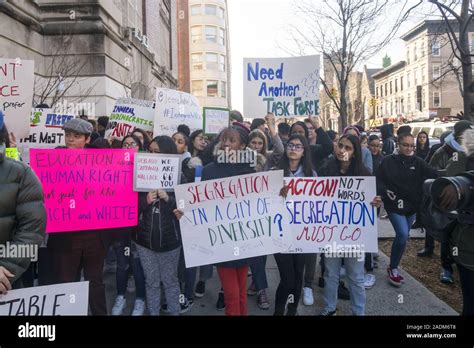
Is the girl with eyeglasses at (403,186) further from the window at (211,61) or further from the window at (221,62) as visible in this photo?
the window at (221,62)

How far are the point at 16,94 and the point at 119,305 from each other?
252 cm

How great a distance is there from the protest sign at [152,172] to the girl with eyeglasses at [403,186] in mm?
2571

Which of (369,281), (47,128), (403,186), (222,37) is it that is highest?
(222,37)

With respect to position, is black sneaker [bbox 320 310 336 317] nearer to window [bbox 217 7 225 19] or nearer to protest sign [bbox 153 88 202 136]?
protest sign [bbox 153 88 202 136]

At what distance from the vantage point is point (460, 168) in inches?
121

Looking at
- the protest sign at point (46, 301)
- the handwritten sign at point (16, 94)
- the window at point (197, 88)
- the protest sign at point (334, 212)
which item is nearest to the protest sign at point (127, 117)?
the handwritten sign at point (16, 94)

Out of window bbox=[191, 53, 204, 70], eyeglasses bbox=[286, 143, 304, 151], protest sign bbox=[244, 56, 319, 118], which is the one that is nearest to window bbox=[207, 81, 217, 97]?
window bbox=[191, 53, 204, 70]

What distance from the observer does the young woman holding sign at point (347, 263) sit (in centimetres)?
372

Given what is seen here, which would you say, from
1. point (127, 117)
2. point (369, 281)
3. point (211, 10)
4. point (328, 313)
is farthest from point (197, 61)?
point (328, 313)

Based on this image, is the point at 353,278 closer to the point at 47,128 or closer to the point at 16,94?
the point at 16,94

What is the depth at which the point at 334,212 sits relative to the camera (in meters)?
3.82
